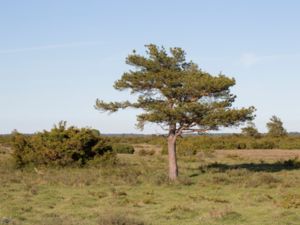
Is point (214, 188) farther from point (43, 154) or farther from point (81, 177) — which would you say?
point (43, 154)

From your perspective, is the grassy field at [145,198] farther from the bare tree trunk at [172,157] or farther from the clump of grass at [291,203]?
the bare tree trunk at [172,157]

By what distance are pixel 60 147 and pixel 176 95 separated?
1184 centimetres

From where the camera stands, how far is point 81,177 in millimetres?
29984

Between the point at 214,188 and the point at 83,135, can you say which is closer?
the point at 214,188

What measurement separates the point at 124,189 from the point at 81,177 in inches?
209

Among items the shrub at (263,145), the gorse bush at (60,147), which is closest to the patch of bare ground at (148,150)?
the shrub at (263,145)

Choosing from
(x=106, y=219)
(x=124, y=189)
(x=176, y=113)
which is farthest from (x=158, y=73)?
(x=106, y=219)

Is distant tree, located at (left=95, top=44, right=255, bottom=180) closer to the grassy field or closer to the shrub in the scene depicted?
the grassy field

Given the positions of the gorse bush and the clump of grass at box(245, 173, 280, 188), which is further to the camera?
the gorse bush

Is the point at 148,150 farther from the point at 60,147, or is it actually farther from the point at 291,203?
the point at 291,203

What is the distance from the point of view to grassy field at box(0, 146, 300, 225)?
15971 mm

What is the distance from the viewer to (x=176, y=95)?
29.0m

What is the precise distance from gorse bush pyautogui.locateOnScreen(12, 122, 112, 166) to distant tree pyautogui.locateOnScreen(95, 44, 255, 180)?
28.0 ft

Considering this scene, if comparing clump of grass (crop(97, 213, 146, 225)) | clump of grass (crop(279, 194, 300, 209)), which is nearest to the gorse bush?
clump of grass (crop(279, 194, 300, 209))
